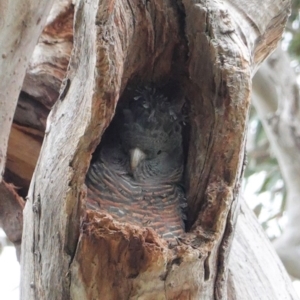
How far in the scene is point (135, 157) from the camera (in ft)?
3.67

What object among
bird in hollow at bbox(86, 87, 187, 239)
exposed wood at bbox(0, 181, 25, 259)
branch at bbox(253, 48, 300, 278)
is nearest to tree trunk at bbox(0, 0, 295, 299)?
bird in hollow at bbox(86, 87, 187, 239)

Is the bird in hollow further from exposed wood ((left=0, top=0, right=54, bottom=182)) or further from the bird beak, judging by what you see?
exposed wood ((left=0, top=0, right=54, bottom=182))

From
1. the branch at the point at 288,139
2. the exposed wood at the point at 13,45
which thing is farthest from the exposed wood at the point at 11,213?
the branch at the point at 288,139

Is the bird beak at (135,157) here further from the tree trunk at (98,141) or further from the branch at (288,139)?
the branch at (288,139)

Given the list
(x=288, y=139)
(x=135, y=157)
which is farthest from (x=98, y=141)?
(x=288, y=139)

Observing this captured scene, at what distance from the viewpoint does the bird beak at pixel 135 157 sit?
109cm

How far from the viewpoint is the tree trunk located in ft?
2.67

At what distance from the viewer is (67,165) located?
2.75 ft

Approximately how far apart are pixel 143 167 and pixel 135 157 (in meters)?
0.03

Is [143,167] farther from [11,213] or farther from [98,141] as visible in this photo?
[11,213]

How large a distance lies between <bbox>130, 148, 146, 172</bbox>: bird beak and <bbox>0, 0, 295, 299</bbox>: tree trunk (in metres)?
0.11

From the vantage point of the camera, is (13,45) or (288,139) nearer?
(13,45)

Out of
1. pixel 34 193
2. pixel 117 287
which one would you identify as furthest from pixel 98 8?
pixel 117 287

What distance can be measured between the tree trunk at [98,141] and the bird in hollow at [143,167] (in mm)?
45
